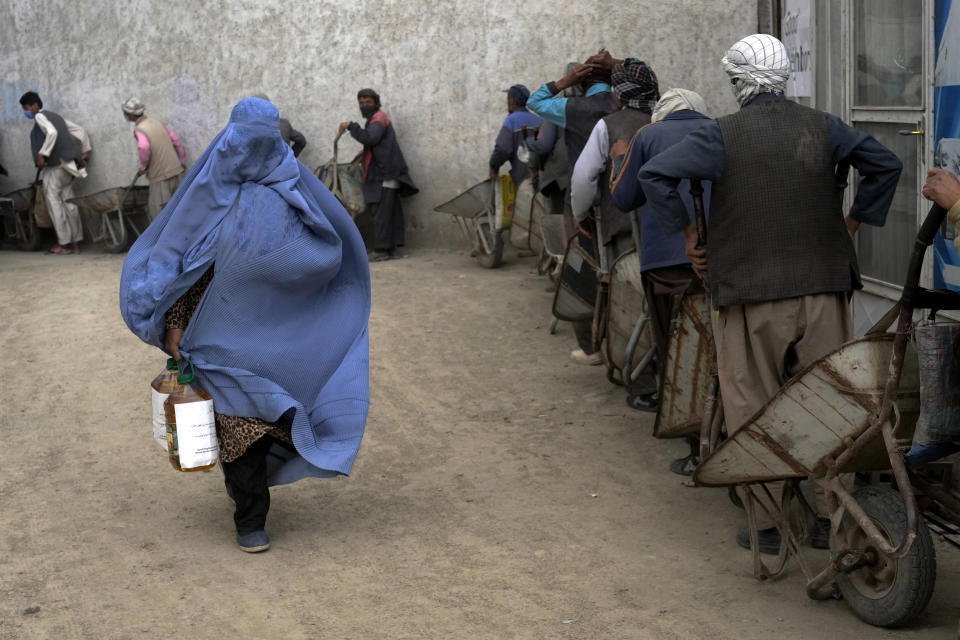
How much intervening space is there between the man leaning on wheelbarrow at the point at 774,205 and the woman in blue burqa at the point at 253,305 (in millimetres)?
1301

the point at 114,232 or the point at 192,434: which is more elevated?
the point at 192,434

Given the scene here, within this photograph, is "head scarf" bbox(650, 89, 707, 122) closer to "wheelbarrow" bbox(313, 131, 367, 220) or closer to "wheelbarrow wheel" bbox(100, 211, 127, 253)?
"wheelbarrow" bbox(313, 131, 367, 220)

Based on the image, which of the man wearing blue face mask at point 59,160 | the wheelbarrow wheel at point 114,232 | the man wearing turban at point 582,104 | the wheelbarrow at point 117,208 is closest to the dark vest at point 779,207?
the man wearing turban at point 582,104

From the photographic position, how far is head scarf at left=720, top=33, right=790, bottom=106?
12.6ft

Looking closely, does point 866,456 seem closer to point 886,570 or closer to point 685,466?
point 886,570

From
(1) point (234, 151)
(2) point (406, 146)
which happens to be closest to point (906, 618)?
(1) point (234, 151)

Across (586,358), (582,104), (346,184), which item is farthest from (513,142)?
(586,358)

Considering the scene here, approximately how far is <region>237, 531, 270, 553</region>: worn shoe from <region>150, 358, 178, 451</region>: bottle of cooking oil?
45cm

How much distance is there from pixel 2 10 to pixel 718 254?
13858mm

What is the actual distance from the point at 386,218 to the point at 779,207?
856 centimetres

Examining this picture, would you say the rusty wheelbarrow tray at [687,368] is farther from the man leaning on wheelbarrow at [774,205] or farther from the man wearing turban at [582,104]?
the man wearing turban at [582,104]

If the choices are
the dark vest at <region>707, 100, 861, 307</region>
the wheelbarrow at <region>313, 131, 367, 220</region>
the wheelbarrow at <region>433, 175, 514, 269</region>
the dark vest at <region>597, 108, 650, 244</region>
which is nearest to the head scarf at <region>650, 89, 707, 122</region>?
the dark vest at <region>597, 108, 650, 244</region>

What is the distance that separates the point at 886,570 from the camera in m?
3.32

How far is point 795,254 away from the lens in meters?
3.83
